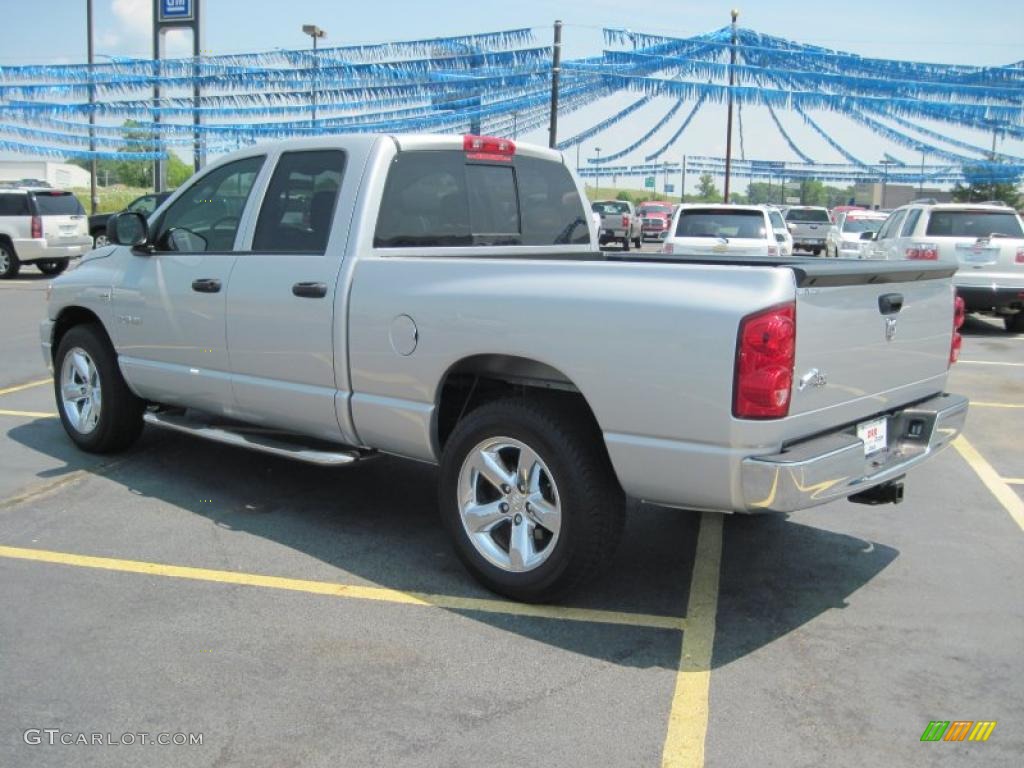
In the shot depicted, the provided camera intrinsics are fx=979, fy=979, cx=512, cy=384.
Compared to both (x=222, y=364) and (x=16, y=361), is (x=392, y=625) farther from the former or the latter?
(x=16, y=361)

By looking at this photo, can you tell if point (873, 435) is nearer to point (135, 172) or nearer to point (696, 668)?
point (696, 668)

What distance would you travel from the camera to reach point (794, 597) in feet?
14.4

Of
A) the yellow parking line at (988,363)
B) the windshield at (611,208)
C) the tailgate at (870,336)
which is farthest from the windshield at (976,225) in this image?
the windshield at (611,208)

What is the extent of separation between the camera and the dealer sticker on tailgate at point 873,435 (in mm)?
4059

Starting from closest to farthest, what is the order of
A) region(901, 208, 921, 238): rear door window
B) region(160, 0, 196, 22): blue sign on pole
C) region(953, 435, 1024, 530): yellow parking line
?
region(953, 435, 1024, 530): yellow parking line < region(901, 208, 921, 238): rear door window < region(160, 0, 196, 22): blue sign on pole

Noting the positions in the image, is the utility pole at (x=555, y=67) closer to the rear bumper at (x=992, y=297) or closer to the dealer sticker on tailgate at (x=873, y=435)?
the rear bumper at (x=992, y=297)

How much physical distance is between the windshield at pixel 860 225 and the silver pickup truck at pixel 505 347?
24.9 meters

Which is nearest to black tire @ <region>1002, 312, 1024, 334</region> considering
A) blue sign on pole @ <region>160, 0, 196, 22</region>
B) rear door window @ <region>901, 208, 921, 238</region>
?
rear door window @ <region>901, 208, 921, 238</region>

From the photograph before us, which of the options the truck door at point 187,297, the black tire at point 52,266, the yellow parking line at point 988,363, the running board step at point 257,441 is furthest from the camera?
the black tire at point 52,266

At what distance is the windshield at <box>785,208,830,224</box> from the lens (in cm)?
3728

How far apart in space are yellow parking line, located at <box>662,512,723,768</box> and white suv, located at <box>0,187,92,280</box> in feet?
61.1

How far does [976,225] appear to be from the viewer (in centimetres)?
1389

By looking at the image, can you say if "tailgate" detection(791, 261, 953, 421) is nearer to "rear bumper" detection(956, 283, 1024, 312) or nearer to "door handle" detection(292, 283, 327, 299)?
"door handle" detection(292, 283, 327, 299)

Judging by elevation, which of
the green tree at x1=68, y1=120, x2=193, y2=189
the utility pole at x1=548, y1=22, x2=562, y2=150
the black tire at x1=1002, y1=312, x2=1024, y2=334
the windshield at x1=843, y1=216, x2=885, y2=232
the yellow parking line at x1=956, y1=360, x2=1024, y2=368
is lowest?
the yellow parking line at x1=956, y1=360, x2=1024, y2=368
